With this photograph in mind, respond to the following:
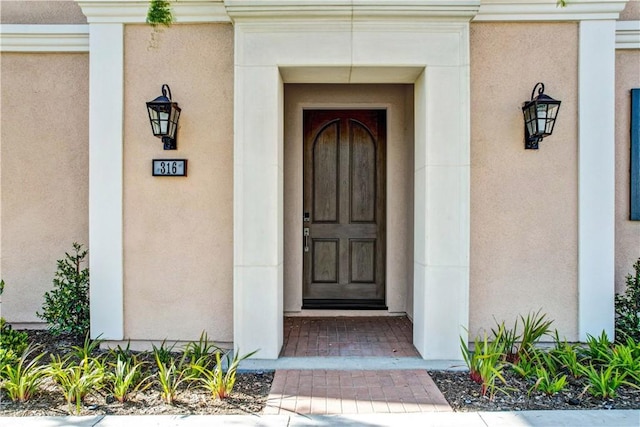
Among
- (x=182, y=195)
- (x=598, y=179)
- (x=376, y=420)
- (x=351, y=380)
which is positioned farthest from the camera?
(x=182, y=195)

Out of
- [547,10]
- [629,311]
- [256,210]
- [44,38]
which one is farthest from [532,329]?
[44,38]

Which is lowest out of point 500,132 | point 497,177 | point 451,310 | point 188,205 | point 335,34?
point 451,310

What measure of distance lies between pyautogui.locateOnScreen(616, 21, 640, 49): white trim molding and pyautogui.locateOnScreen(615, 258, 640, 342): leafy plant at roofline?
225 cm

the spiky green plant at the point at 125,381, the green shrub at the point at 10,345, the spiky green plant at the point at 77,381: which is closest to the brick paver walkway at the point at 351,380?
the spiky green plant at the point at 125,381

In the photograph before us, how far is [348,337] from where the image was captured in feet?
15.0

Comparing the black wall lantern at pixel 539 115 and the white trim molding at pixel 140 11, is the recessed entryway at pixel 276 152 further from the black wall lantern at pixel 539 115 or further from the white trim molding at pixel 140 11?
the black wall lantern at pixel 539 115

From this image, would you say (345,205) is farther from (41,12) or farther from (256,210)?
(41,12)

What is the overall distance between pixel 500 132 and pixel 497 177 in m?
0.44

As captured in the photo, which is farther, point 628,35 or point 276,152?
point 628,35

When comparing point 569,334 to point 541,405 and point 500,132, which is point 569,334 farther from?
point 500,132

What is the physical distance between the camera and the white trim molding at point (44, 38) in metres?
4.47

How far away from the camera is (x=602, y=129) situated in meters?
4.06

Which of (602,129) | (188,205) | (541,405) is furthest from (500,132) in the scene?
(188,205)

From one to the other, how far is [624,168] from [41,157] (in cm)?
623
